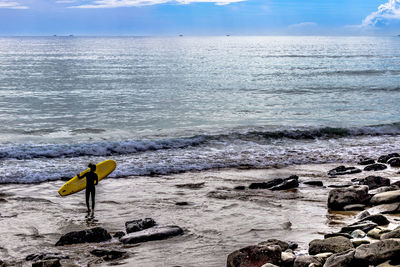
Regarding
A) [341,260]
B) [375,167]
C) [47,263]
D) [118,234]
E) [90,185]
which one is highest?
[90,185]

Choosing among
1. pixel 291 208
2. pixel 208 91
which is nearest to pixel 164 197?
pixel 291 208

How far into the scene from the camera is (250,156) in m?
19.0

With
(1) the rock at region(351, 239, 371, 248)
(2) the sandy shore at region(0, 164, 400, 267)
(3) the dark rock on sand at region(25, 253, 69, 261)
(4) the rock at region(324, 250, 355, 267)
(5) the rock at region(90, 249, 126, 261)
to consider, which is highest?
(4) the rock at region(324, 250, 355, 267)

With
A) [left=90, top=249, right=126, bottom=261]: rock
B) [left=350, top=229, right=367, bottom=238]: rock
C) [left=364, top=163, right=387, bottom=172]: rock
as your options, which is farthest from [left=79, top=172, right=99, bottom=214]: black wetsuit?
[left=364, top=163, right=387, bottom=172]: rock

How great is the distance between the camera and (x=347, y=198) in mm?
11367

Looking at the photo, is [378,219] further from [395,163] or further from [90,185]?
[395,163]

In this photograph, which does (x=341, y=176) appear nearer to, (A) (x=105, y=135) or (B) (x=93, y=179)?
(B) (x=93, y=179)

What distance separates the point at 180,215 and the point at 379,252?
5692mm

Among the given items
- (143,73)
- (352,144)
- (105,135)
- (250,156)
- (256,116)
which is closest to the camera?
(250,156)

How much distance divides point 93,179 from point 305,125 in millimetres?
15855

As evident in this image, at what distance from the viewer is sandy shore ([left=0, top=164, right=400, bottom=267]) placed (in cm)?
900

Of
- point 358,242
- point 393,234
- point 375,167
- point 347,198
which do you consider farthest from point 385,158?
point 393,234

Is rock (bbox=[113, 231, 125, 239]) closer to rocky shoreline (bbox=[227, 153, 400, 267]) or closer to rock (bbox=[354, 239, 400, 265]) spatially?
rocky shoreline (bbox=[227, 153, 400, 267])

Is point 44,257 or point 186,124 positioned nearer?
point 44,257
